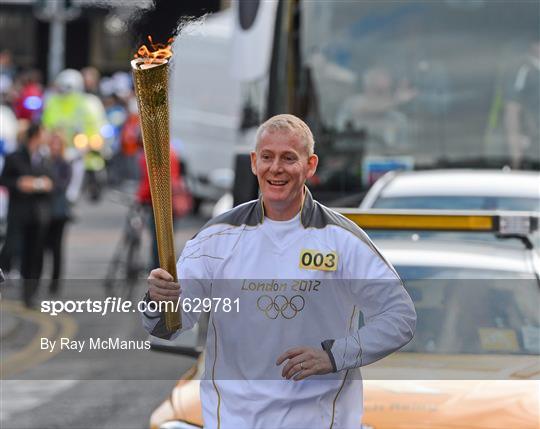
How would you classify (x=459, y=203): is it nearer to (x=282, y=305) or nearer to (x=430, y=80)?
(x=430, y=80)

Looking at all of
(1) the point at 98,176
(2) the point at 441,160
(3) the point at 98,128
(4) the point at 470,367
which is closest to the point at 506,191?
(4) the point at 470,367

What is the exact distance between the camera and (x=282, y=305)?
4516mm

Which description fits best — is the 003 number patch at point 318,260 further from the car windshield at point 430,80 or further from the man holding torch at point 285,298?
the car windshield at point 430,80

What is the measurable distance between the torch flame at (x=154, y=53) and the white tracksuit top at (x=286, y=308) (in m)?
0.57

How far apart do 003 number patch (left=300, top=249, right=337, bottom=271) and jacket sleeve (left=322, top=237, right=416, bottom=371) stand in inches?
2.4

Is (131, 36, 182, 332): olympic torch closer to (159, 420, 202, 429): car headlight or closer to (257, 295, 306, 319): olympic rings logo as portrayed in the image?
(257, 295, 306, 319): olympic rings logo

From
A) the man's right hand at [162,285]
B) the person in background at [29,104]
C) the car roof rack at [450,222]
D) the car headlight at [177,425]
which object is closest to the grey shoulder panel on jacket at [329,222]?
the man's right hand at [162,285]

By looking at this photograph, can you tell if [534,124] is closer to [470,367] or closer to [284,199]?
[470,367]

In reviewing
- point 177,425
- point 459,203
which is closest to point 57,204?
point 459,203

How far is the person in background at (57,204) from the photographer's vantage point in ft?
46.4

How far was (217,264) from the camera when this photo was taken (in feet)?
15.2

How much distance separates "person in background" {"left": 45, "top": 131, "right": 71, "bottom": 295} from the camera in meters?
14.1

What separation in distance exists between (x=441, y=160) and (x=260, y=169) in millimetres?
7721

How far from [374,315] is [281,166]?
521 millimetres
